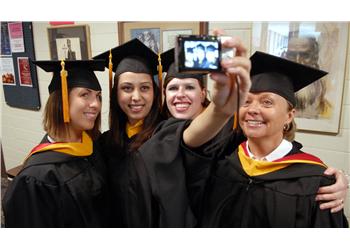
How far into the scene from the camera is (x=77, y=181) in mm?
1334

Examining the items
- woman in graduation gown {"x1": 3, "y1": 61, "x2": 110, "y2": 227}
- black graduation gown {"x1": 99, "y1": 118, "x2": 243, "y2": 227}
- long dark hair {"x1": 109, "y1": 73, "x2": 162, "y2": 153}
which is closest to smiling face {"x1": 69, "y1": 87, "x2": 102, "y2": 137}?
woman in graduation gown {"x1": 3, "y1": 61, "x2": 110, "y2": 227}

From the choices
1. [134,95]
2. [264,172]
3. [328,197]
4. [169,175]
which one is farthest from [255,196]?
[134,95]

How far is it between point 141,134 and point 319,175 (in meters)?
0.88

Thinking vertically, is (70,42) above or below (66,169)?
above

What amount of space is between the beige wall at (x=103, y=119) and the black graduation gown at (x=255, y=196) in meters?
0.75

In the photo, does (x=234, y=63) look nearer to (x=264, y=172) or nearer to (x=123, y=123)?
(x=264, y=172)

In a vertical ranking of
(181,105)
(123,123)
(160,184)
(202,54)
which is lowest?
(160,184)

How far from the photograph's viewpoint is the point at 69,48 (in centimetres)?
277

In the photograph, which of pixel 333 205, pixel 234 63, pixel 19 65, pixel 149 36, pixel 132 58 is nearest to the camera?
pixel 234 63

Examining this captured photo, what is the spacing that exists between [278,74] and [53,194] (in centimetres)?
113

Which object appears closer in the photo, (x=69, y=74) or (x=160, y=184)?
(x=160, y=184)
